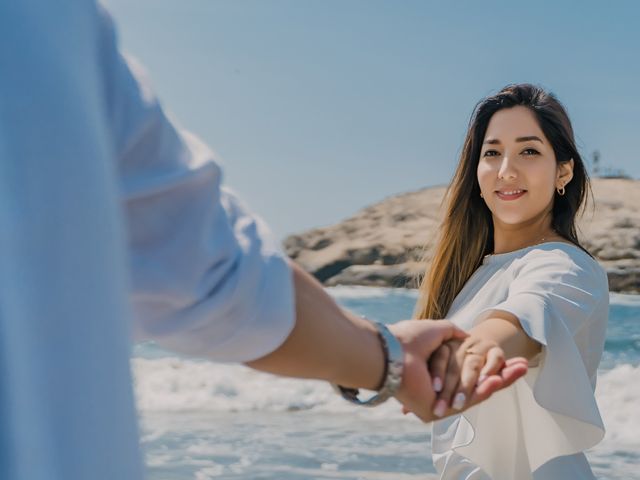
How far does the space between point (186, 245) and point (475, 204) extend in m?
2.10

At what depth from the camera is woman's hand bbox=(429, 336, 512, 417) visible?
51.6 inches

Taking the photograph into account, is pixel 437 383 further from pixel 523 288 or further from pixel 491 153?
pixel 491 153

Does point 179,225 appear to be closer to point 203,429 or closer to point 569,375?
point 569,375

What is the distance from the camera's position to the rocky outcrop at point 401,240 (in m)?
22.6

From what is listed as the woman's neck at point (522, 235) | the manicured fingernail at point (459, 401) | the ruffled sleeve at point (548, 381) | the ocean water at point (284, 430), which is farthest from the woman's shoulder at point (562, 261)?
the ocean water at point (284, 430)

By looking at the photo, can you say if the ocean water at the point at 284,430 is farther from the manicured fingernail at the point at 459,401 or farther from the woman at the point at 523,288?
the manicured fingernail at the point at 459,401

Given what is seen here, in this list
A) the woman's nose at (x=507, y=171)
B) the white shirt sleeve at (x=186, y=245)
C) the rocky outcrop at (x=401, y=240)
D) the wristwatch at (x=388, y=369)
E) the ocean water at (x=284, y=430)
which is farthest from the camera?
the rocky outcrop at (x=401, y=240)

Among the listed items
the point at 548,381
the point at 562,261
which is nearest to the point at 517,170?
the point at 562,261

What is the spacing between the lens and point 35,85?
1.68 feet

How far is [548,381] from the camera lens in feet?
6.81

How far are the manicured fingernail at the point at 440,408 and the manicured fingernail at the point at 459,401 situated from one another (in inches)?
0.8

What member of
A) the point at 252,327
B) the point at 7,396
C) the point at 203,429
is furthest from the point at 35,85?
the point at 203,429

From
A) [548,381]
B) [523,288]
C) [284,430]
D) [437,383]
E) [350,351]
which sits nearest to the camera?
[350,351]

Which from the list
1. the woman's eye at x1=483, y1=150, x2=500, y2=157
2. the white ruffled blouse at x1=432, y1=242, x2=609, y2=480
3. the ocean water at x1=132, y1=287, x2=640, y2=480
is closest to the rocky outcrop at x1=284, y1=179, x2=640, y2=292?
the ocean water at x1=132, y1=287, x2=640, y2=480
